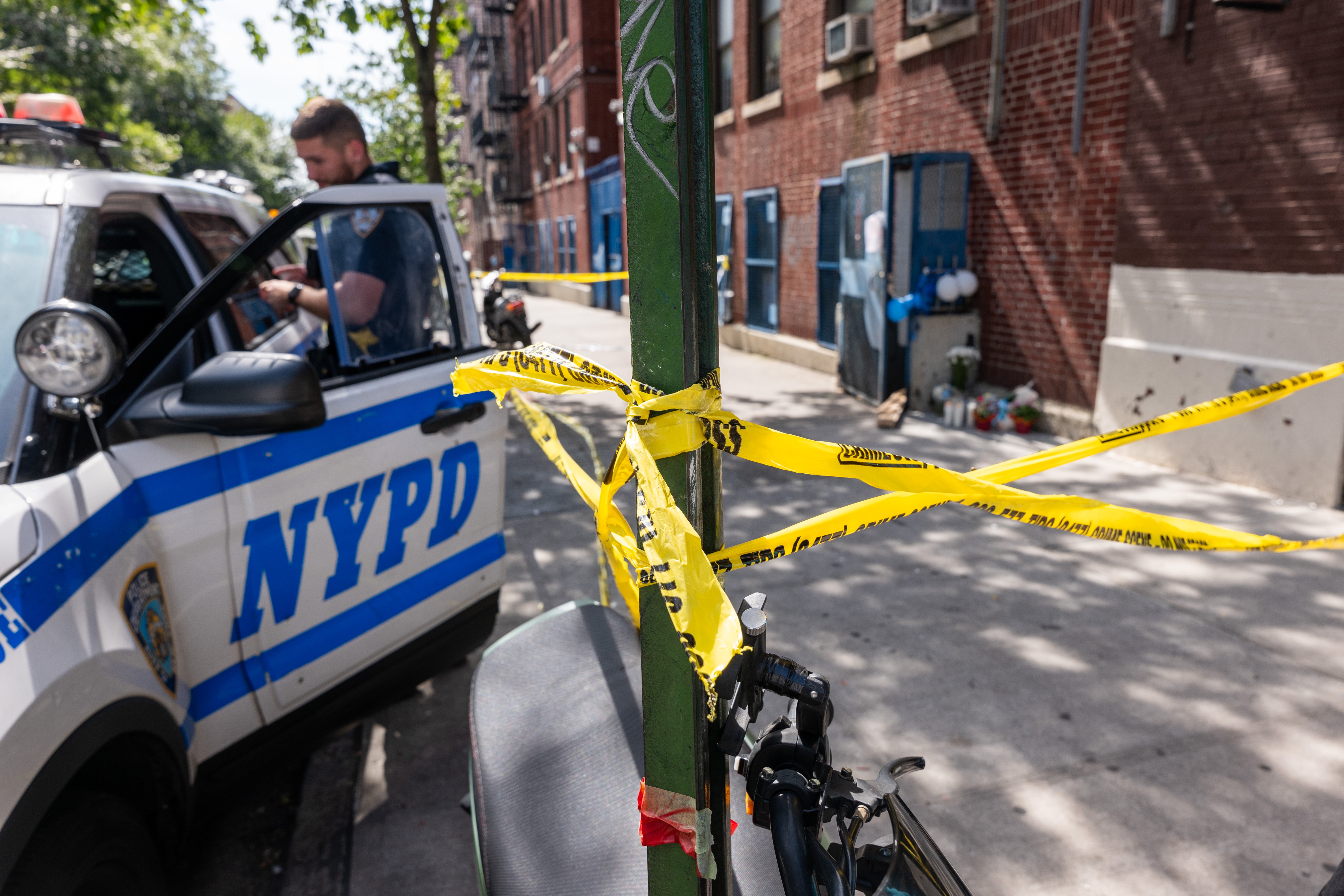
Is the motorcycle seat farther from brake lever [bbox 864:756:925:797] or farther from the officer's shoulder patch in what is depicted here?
the officer's shoulder patch

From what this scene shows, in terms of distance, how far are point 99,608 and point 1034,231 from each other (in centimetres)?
778

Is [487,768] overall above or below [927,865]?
below

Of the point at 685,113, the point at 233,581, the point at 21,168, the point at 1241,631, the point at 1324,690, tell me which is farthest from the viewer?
the point at 1241,631

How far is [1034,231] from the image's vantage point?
7.79m

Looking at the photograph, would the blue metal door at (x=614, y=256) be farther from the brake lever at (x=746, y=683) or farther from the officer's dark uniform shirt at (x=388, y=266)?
the brake lever at (x=746, y=683)

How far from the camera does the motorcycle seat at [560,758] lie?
5.43 feet

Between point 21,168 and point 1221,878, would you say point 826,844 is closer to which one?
point 1221,878

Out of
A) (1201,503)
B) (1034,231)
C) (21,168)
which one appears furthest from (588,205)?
(21,168)

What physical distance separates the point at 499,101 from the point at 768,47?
2793cm

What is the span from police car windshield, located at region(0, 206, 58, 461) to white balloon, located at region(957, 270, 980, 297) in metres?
7.67

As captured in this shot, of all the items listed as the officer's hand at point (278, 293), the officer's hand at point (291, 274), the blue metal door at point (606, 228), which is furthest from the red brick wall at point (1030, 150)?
the blue metal door at point (606, 228)

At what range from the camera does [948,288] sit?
8.44 meters

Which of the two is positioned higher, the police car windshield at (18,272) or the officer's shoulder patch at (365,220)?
the officer's shoulder patch at (365,220)

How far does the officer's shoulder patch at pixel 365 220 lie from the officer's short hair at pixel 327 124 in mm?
490
